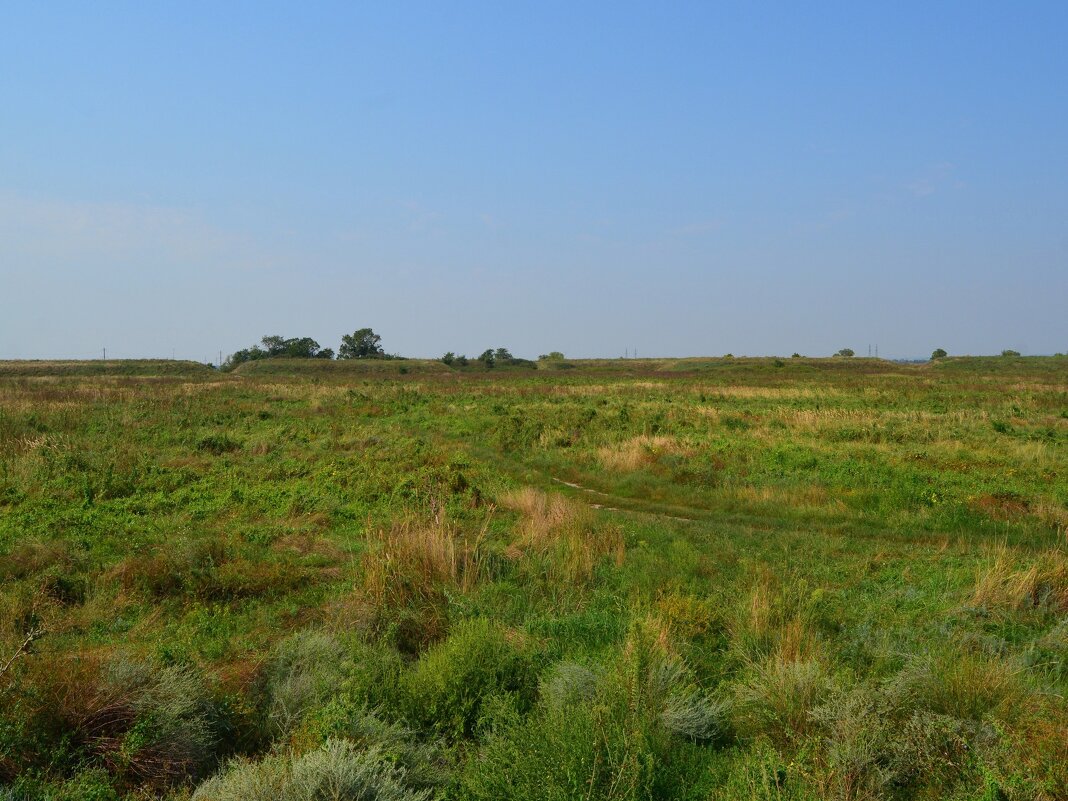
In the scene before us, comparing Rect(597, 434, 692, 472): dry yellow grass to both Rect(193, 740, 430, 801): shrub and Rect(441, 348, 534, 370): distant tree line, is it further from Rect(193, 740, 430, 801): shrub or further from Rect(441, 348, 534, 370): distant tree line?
Rect(441, 348, 534, 370): distant tree line

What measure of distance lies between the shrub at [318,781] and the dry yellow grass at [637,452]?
571 inches

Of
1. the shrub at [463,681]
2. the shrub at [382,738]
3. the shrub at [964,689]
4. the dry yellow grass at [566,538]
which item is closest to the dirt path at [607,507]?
the dry yellow grass at [566,538]

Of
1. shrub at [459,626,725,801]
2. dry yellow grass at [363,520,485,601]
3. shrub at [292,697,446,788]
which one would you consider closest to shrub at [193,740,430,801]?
shrub at [292,697,446,788]

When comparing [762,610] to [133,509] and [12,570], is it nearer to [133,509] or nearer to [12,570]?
[12,570]

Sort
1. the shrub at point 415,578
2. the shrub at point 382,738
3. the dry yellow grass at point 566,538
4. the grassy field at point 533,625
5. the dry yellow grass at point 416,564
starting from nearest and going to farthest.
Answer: the grassy field at point 533,625
the shrub at point 382,738
the shrub at point 415,578
the dry yellow grass at point 416,564
the dry yellow grass at point 566,538

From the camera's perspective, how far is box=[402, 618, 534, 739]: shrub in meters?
5.98

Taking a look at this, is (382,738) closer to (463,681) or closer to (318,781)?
(318,781)

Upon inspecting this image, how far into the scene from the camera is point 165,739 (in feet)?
17.6

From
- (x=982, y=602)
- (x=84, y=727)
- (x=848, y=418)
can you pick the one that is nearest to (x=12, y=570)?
(x=84, y=727)

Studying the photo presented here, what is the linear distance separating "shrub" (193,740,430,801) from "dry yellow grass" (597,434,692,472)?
571 inches

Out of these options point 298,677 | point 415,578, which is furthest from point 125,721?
point 415,578

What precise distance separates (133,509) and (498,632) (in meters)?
10.0

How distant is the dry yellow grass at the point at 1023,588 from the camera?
840 centimetres

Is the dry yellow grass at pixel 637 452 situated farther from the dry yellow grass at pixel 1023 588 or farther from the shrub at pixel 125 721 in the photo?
the shrub at pixel 125 721
